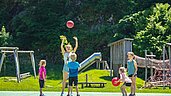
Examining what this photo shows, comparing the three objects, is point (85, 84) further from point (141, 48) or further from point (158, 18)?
point (158, 18)

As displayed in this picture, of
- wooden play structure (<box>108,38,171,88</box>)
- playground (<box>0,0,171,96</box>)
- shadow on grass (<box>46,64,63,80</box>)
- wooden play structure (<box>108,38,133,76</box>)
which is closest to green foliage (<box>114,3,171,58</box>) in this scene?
playground (<box>0,0,171,96</box>)

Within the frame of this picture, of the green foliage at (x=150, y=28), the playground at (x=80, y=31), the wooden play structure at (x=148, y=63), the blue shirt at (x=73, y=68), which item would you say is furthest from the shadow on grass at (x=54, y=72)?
the blue shirt at (x=73, y=68)

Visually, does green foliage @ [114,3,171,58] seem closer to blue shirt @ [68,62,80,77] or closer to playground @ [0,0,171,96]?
playground @ [0,0,171,96]

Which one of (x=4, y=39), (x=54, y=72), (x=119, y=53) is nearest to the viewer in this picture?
(x=119, y=53)

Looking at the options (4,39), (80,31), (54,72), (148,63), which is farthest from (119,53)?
(4,39)

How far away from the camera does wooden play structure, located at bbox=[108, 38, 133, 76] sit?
94.7ft

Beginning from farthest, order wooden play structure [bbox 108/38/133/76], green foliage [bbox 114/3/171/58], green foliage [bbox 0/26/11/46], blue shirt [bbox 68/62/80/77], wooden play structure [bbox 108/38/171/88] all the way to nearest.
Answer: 1. green foliage [bbox 0/26/11/46]
2. green foliage [bbox 114/3/171/58]
3. wooden play structure [bbox 108/38/133/76]
4. wooden play structure [bbox 108/38/171/88]
5. blue shirt [bbox 68/62/80/77]

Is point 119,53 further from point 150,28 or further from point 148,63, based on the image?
point 150,28

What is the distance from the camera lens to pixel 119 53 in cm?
3027

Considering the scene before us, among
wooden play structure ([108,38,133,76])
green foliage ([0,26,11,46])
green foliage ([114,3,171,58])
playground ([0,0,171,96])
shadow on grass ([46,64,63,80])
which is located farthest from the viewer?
green foliage ([0,26,11,46])

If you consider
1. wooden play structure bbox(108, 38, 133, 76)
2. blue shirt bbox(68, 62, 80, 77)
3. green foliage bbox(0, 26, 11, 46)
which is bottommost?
blue shirt bbox(68, 62, 80, 77)

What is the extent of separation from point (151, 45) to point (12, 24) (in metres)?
17.2

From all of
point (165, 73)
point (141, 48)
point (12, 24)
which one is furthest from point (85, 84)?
point (12, 24)

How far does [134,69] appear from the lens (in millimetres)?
16734
